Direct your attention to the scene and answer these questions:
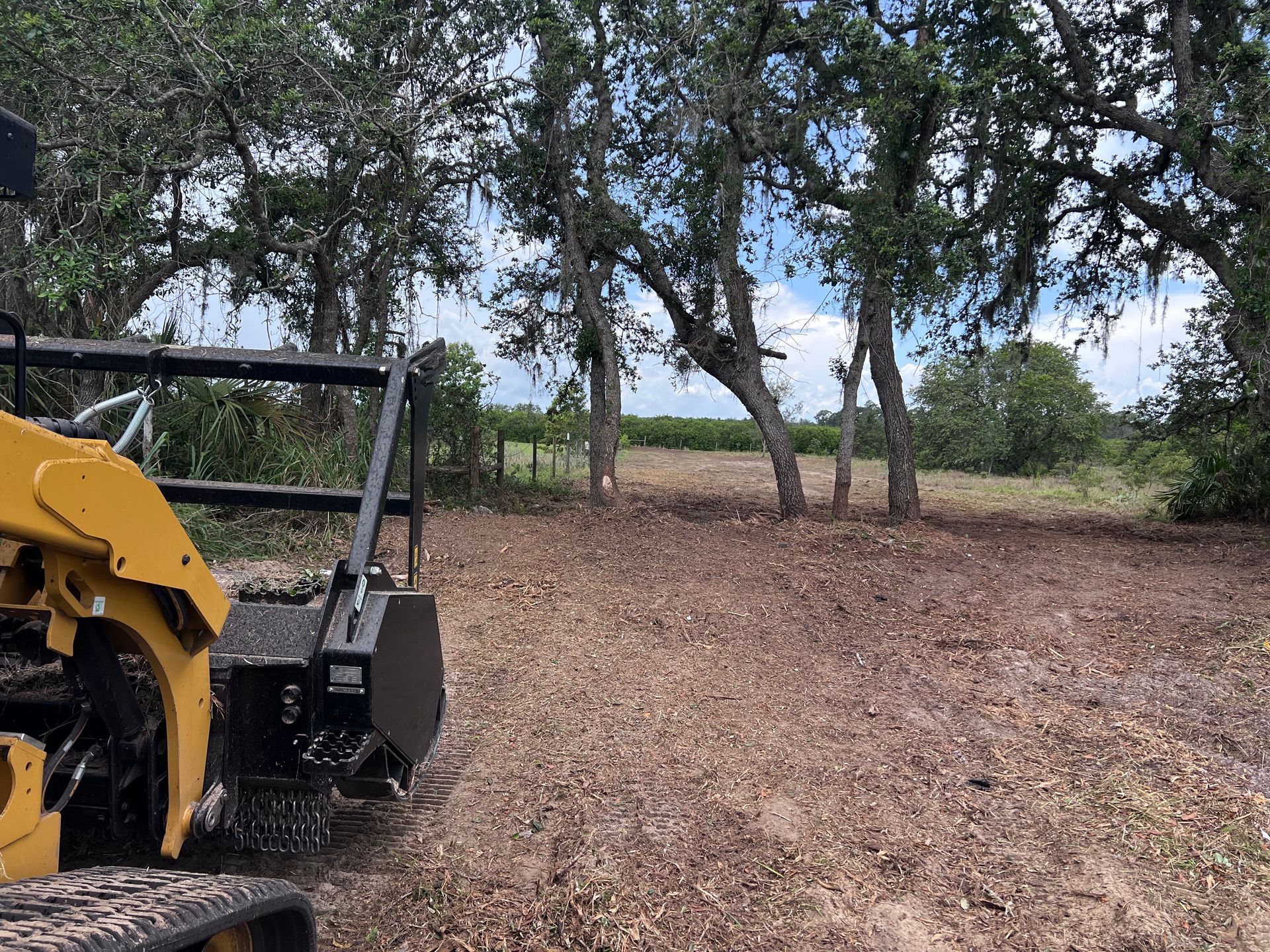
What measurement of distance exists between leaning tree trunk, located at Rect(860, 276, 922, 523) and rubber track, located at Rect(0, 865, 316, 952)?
9.22 metres

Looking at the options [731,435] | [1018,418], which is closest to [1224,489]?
[1018,418]

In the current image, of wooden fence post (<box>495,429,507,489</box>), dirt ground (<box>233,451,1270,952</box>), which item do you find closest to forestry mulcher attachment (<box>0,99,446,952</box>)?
dirt ground (<box>233,451,1270,952</box>)

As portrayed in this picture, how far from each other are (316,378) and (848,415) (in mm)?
8389

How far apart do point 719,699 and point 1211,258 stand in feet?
29.9

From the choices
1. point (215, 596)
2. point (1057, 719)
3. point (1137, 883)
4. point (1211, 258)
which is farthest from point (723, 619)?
point (1211, 258)

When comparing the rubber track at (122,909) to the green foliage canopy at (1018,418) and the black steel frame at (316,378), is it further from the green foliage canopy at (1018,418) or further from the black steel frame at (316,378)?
the green foliage canopy at (1018,418)

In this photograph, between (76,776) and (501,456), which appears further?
(501,456)

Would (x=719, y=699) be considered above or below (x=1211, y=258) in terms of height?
below

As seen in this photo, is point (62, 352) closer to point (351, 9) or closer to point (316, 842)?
point (316, 842)

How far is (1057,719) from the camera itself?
413 centimetres

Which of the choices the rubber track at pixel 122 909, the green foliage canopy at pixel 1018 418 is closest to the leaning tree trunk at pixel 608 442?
the rubber track at pixel 122 909

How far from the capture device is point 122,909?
126cm

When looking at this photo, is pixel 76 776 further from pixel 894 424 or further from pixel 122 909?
pixel 894 424

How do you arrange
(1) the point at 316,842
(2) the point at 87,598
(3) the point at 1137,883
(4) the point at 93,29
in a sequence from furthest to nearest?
(4) the point at 93,29
(3) the point at 1137,883
(1) the point at 316,842
(2) the point at 87,598
